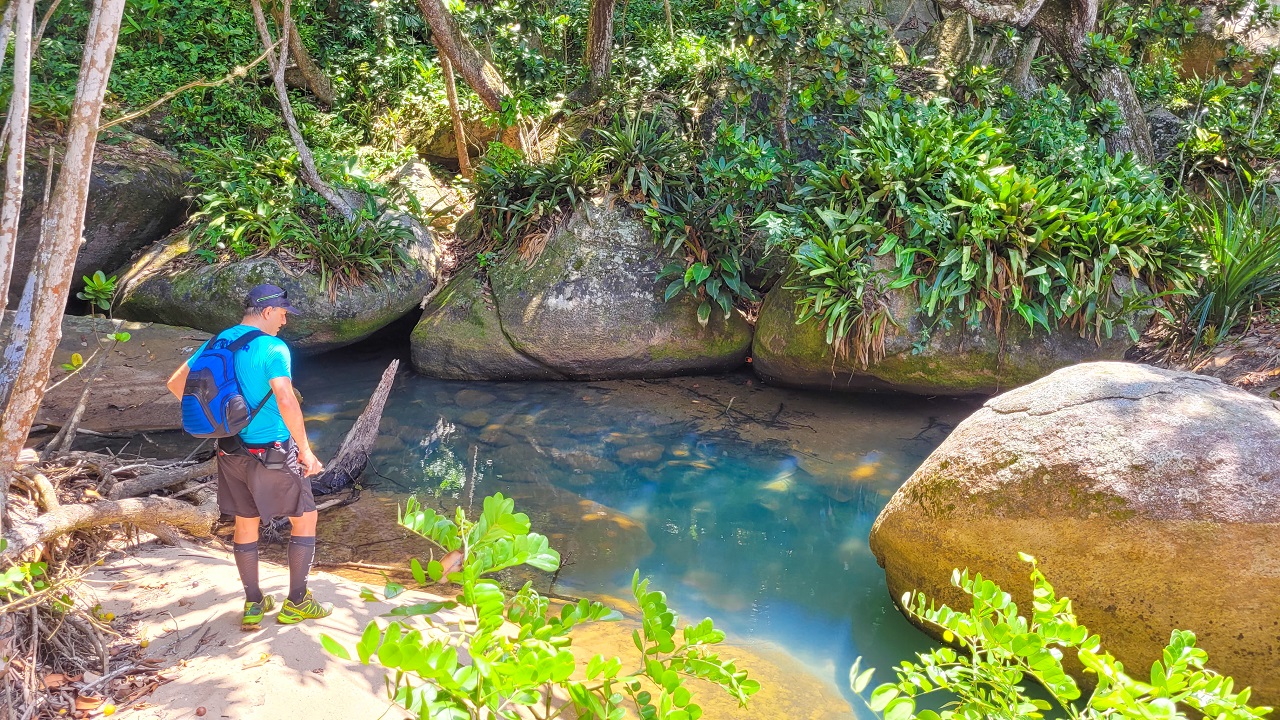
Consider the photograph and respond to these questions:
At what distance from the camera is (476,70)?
916 centimetres

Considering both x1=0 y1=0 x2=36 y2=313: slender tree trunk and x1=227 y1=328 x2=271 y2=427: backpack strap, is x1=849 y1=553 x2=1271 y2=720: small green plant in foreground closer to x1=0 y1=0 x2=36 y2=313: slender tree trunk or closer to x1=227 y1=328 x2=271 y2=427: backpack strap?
x1=227 y1=328 x2=271 y2=427: backpack strap

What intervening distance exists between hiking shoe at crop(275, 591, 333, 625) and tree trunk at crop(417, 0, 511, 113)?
6766mm

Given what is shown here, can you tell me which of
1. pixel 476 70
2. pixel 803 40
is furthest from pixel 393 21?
pixel 803 40

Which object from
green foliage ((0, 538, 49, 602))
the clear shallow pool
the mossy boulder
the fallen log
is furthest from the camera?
the mossy boulder

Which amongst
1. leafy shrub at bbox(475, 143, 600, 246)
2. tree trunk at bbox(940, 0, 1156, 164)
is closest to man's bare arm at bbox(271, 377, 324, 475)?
leafy shrub at bbox(475, 143, 600, 246)

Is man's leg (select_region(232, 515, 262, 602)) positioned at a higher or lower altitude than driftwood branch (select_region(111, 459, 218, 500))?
higher

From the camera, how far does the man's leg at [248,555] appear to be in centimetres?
360

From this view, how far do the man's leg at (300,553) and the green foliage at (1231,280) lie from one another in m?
7.13

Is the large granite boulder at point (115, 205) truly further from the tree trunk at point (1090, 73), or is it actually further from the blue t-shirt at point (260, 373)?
the tree trunk at point (1090, 73)

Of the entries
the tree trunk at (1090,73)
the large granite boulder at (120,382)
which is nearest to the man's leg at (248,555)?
the large granite boulder at (120,382)

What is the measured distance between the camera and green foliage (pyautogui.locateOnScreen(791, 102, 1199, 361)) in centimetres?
687

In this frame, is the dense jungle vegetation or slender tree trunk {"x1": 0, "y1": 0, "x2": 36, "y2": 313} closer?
slender tree trunk {"x1": 0, "y1": 0, "x2": 36, "y2": 313}

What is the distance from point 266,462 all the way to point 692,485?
340 centimetres

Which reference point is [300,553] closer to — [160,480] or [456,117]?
[160,480]
